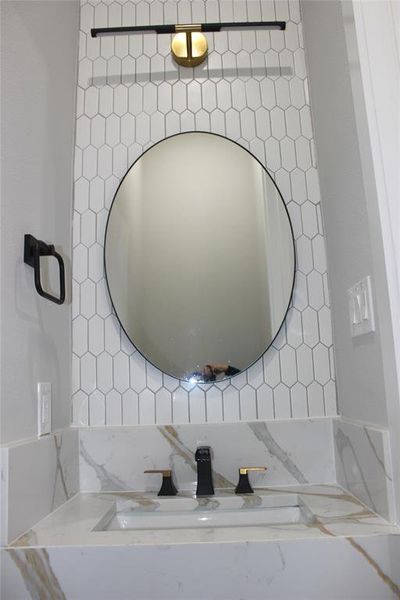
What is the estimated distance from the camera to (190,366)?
48.2 inches

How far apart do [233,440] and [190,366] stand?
0.75 feet

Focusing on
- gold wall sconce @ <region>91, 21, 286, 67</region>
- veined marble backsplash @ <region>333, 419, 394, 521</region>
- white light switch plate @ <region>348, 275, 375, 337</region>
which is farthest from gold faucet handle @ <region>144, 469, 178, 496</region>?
gold wall sconce @ <region>91, 21, 286, 67</region>

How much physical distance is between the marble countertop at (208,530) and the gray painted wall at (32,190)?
201 millimetres

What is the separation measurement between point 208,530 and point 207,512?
0.66 ft

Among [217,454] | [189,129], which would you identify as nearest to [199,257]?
[189,129]

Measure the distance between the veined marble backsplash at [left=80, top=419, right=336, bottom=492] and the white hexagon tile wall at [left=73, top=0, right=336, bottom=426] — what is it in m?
0.04

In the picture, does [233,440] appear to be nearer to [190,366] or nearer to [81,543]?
[190,366]

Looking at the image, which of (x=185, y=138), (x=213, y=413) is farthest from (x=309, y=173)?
(x=213, y=413)

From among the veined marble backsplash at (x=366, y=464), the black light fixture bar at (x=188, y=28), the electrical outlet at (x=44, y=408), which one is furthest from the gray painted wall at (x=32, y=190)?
the veined marble backsplash at (x=366, y=464)

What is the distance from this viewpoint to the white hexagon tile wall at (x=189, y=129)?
123 cm

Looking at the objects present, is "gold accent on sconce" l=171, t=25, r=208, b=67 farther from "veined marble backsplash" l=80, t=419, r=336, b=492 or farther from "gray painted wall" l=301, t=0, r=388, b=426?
"veined marble backsplash" l=80, t=419, r=336, b=492

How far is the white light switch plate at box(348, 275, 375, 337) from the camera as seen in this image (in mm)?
929

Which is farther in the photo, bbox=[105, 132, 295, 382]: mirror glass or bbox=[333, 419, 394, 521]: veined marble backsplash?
bbox=[105, 132, 295, 382]: mirror glass

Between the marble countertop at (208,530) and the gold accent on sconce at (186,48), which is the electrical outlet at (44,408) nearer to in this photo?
the marble countertop at (208,530)
